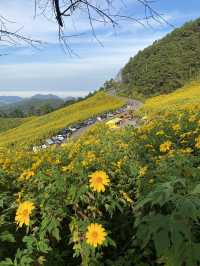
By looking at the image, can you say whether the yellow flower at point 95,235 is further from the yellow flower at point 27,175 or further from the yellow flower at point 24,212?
the yellow flower at point 27,175

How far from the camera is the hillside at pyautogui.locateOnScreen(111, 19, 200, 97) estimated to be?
119 m

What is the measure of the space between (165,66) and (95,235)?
128 m

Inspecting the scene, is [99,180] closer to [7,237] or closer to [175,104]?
[7,237]

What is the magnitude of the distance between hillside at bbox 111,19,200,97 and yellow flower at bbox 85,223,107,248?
10655 centimetres

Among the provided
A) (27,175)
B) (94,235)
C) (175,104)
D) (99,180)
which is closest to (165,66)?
(175,104)

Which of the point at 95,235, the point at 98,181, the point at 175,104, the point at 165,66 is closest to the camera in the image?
the point at 95,235

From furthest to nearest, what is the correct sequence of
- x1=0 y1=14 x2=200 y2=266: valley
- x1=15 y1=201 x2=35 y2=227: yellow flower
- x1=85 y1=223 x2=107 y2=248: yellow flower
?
x1=15 y1=201 x2=35 y2=227: yellow flower, x1=85 y1=223 x2=107 y2=248: yellow flower, x1=0 y1=14 x2=200 y2=266: valley

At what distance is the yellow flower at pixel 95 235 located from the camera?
305 cm

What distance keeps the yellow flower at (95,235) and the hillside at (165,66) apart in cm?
10655

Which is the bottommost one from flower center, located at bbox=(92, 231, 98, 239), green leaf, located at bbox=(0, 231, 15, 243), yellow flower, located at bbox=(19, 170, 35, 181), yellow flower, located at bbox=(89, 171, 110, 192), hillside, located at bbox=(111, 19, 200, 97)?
hillside, located at bbox=(111, 19, 200, 97)

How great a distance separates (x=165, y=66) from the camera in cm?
12838

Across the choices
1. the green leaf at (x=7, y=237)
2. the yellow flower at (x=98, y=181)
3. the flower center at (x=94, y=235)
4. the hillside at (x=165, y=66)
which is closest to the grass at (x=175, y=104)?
the yellow flower at (x=98, y=181)

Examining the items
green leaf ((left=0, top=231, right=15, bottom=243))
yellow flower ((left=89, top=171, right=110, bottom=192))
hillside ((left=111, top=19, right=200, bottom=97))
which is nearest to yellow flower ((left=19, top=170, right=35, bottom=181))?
green leaf ((left=0, top=231, right=15, bottom=243))

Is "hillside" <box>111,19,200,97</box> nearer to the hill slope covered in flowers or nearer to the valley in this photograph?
A: the valley
